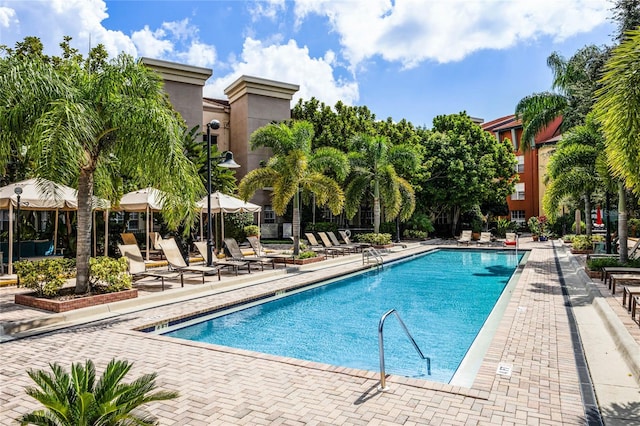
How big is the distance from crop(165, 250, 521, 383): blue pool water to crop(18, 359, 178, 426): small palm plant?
4157 millimetres

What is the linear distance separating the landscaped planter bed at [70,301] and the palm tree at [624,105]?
928 cm

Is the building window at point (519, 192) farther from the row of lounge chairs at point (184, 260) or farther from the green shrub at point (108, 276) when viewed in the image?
the green shrub at point (108, 276)

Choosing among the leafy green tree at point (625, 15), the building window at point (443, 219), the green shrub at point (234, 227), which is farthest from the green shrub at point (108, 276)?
the building window at point (443, 219)

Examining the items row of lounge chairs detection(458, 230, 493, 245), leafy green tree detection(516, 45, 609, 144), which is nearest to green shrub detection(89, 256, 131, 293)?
leafy green tree detection(516, 45, 609, 144)

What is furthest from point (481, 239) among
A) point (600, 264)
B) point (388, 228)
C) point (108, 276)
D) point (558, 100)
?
point (108, 276)

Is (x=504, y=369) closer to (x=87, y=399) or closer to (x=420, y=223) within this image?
(x=87, y=399)

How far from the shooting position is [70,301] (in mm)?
8258

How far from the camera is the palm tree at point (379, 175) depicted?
24.2 meters

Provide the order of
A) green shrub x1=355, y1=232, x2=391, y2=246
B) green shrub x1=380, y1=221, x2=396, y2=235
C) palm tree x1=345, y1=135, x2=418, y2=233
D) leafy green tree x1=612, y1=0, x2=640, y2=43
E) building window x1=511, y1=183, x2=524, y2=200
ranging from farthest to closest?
1. building window x1=511, y1=183, x2=524, y2=200
2. green shrub x1=380, y1=221, x2=396, y2=235
3. green shrub x1=355, y1=232, x2=391, y2=246
4. palm tree x1=345, y1=135, x2=418, y2=233
5. leafy green tree x1=612, y1=0, x2=640, y2=43

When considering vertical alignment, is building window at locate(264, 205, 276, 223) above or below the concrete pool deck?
above

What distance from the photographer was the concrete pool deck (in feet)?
13.4

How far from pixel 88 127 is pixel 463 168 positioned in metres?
27.0

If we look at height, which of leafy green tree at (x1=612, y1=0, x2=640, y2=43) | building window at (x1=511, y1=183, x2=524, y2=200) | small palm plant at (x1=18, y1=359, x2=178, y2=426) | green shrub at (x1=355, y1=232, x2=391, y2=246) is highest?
leafy green tree at (x1=612, y1=0, x2=640, y2=43)

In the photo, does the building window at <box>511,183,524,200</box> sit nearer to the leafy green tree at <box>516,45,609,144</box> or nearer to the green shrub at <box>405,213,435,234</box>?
the green shrub at <box>405,213,435,234</box>
